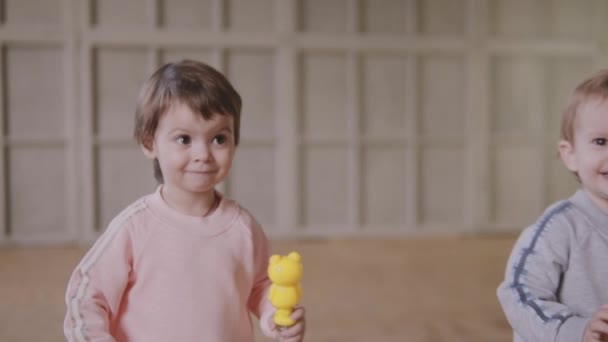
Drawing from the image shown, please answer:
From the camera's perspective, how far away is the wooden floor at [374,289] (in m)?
2.64

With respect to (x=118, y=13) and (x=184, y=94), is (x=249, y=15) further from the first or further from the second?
(x=184, y=94)

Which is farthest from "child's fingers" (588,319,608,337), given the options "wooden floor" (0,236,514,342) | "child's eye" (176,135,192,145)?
"wooden floor" (0,236,514,342)

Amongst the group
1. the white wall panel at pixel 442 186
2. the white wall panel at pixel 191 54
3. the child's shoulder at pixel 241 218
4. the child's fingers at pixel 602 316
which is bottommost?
the white wall panel at pixel 442 186

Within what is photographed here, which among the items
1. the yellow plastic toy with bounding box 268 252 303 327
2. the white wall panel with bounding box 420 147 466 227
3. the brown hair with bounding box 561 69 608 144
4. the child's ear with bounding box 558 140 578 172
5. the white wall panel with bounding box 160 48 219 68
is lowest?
the white wall panel with bounding box 420 147 466 227

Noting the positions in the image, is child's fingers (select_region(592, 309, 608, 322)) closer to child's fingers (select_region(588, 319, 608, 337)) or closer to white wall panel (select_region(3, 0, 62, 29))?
child's fingers (select_region(588, 319, 608, 337))

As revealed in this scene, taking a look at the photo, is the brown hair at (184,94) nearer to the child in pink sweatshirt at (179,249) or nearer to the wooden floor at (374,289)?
the child in pink sweatshirt at (179,249)

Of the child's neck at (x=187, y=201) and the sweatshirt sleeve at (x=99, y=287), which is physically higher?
the child's neck at (x=187, y=201)

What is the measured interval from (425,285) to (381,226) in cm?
150

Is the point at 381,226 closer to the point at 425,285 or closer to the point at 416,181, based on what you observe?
the point at 416,181

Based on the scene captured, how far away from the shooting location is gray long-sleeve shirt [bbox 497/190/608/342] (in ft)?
4.65

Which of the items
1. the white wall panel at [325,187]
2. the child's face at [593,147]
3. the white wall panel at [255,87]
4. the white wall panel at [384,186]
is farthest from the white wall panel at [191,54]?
the child's face at [593,147]

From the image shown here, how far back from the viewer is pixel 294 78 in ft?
15.5

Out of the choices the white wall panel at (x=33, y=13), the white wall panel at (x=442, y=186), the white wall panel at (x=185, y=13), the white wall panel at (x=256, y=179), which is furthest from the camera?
the white wall panel at (x=442, y=186)

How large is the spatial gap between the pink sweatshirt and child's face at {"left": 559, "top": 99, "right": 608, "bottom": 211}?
0.81 meters
